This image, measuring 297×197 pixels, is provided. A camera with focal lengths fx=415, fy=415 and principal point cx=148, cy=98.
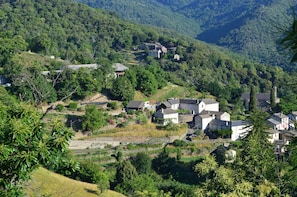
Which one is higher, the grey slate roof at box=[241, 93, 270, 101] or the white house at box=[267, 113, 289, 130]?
the grey slate roof at box=[241, 93, 270, 101]

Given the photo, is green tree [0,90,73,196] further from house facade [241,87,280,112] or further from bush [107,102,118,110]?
house facade [241,87,280,112]

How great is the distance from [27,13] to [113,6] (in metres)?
111

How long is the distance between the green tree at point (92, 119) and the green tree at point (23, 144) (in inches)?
974

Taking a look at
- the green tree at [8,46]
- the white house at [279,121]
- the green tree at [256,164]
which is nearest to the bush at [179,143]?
the white house at [279,121]

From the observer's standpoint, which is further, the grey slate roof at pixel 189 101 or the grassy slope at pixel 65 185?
the grey slate roof at pixel 189 101

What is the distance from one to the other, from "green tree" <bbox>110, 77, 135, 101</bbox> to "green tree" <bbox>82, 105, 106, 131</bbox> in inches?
198

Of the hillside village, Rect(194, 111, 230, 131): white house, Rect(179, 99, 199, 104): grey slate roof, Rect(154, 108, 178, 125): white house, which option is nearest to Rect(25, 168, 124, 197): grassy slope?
the hillside village

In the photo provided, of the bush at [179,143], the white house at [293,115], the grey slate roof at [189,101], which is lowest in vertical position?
the bush at [179,143]

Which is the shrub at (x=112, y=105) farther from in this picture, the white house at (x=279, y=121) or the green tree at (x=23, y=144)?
the green tree at (x=23, y=144)

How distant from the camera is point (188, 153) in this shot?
97.8 ft

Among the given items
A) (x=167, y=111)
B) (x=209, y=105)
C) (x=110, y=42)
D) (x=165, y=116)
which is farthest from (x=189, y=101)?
(x=110, y=42)

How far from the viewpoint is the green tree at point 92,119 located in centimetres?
3002

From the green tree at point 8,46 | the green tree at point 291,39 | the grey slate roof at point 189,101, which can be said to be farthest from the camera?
the grey slate roof at point 189,101

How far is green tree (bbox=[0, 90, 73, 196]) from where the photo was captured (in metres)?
4.83
